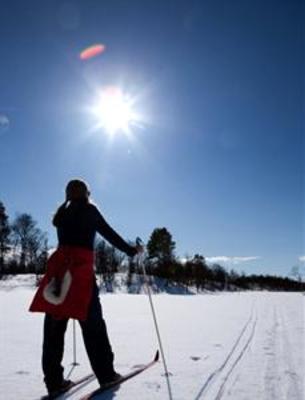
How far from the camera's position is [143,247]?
14.8 ft

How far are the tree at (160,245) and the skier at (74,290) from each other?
3006 inches

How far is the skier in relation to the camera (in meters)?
3.71

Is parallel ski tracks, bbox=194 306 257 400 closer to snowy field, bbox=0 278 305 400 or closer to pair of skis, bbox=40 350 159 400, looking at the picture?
snowy field, bbox=0 278 305 400

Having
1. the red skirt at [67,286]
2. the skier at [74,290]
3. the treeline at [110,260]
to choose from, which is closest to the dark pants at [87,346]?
the skier at [74,290]

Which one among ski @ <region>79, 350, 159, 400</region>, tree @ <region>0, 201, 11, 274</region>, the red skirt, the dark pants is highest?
tree @ <region>0, 201, 11, 274</region>

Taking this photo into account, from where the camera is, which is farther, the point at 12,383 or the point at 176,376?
the point at 176,376

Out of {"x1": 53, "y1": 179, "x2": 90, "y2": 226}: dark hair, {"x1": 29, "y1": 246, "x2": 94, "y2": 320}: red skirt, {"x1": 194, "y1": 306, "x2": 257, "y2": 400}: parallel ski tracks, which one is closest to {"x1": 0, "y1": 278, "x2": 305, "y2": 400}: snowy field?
{"x1": 194, "y1": 306, "x2": 257, "y2": 400}: parallel ski tracks

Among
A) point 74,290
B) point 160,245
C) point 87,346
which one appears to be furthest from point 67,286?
point 160,245

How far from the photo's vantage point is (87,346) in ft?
12.7

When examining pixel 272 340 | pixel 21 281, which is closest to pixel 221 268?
pixel 21 281

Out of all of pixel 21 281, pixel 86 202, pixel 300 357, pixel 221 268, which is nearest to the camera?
pixel 86 202

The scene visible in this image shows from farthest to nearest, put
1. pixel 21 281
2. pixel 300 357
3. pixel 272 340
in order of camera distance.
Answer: pixel 21 281
pixel 272 340
pixel 300 357

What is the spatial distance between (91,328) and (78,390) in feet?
2.01

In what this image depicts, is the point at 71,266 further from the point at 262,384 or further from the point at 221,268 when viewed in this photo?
the point at 221,268
